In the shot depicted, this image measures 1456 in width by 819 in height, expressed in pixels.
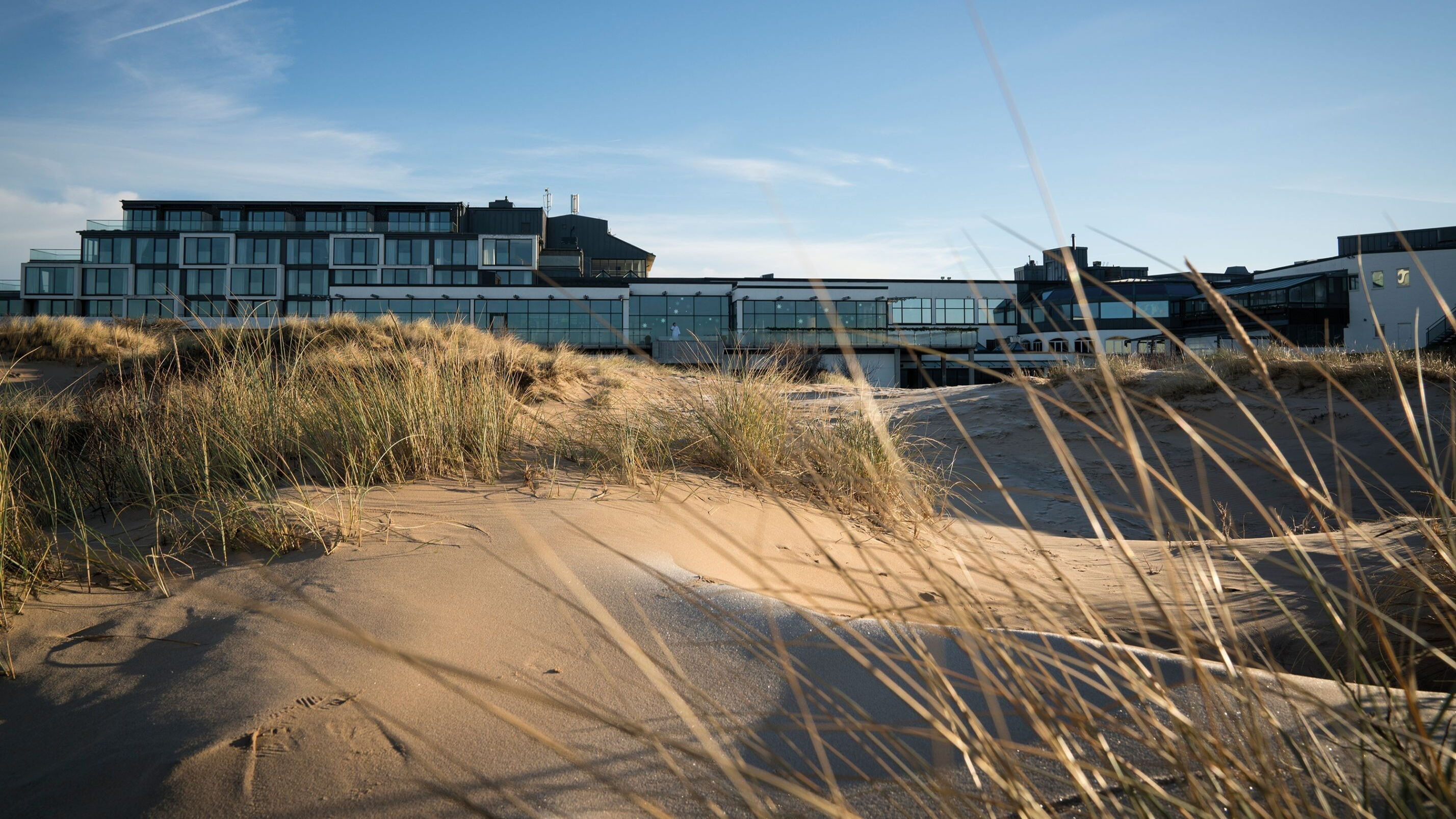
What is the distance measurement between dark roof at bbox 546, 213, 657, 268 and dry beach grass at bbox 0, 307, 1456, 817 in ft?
182

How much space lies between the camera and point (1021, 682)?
97cm

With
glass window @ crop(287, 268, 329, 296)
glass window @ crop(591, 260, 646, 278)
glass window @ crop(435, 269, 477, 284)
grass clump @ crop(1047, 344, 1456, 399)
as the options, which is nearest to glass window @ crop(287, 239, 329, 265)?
glass window @ crop(287, 268, 329, 296)

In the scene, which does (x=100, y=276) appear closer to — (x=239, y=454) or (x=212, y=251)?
(x=212, y=251)

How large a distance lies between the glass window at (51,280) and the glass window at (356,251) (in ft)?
54.0

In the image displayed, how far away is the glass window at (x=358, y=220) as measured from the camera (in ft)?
180

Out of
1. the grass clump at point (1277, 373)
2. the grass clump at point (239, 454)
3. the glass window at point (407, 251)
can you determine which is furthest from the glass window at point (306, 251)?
the grass clump at point (239, 454)

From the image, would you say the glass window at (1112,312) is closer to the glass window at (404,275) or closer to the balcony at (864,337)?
the balcony at (864,337)

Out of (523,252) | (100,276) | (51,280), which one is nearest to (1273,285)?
(523,252)

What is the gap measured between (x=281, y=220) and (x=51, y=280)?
14200 millimetres

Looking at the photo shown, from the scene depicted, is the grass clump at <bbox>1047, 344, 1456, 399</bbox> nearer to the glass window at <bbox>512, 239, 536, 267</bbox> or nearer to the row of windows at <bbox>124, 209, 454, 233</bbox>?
the glass window at <bbox>512, 239, 536, 267</bbox>

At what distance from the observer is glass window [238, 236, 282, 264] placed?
5294cm

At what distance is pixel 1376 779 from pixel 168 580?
3.16 meters

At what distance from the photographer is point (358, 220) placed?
2176 inches

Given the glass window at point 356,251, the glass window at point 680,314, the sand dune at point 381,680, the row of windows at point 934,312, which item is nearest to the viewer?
the sand dune at point 381,680
